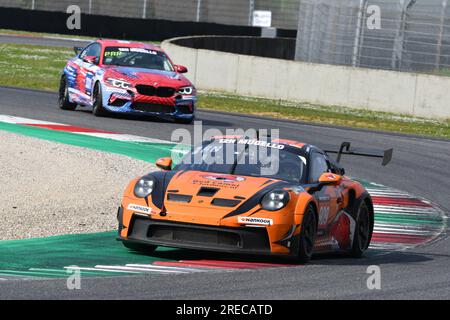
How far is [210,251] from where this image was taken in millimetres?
10008

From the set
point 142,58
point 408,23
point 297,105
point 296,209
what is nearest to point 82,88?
point 142,58

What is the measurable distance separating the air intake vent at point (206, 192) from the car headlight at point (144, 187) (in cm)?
43

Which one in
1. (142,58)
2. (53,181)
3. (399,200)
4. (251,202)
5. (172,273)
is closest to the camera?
(172,273)

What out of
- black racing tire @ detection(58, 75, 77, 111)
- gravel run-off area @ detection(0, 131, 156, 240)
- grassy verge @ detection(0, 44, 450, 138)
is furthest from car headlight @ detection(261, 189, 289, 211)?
grassy verge @ detection(0, 44, 450, 138)

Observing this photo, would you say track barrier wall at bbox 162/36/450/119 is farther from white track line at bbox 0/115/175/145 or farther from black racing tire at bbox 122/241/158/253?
black racing tire at bbox 122/241/158/253

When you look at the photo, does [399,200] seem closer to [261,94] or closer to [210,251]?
[210,251]

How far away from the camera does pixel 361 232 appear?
1149 centimetres

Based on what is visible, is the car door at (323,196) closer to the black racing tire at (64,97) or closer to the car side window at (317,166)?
the car side window at (317,166)

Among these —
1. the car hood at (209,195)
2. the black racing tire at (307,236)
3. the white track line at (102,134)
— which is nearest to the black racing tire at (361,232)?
the black racing tire at (307,236)

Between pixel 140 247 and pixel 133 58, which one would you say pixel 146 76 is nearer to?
pixel 133 58

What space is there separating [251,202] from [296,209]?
38 centimetres

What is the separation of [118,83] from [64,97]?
228 cm

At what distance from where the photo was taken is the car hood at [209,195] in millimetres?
9820

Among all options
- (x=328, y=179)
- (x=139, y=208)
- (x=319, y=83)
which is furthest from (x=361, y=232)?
(x=319, y=83)
